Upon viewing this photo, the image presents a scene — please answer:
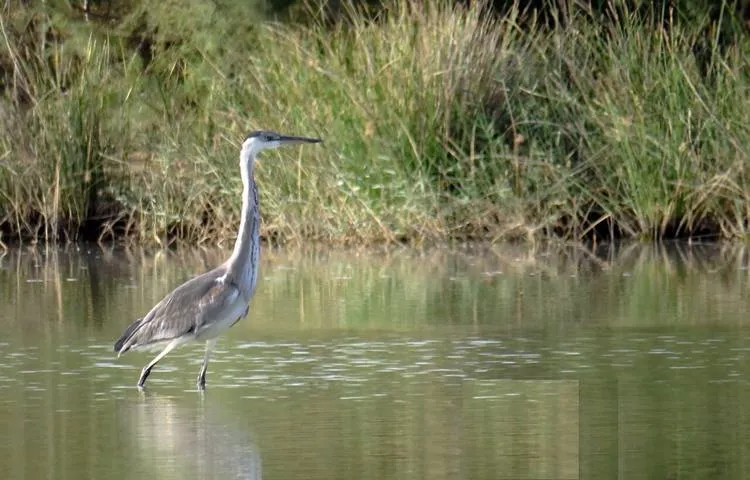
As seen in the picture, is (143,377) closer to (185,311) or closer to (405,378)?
(185,311)

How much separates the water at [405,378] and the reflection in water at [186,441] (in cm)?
2

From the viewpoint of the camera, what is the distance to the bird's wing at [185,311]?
9.10 m

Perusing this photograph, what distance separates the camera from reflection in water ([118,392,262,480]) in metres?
6.90

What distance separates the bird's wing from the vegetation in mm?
6767

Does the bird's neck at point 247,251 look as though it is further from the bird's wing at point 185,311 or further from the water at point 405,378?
the water at point 405,378

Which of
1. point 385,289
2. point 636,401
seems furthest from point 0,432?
point 385,289

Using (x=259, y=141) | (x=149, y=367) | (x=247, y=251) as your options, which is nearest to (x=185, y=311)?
(x=149, y=367)

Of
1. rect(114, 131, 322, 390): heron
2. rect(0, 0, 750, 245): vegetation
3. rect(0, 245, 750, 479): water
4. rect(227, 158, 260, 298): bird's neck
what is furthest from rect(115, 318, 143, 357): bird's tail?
rect(0, 0, 750, 245): vegetation

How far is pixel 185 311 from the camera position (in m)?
9.12

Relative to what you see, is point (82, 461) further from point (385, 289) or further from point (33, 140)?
point (33, 140)

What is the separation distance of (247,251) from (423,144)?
22.4 ft


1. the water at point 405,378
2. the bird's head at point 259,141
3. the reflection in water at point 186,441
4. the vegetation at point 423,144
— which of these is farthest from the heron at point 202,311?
the vegetation at point 423,144

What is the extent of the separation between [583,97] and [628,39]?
726mm

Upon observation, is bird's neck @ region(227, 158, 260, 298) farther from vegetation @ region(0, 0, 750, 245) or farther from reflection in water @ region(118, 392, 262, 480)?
vegetation @ region(0, 0, 750, 245)
